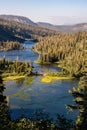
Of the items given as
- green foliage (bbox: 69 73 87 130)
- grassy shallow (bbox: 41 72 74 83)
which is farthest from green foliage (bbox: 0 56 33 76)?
green foliage (bbox: 69 73 87 130)

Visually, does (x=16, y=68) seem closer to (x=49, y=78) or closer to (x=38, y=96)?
(x=49, y=78)

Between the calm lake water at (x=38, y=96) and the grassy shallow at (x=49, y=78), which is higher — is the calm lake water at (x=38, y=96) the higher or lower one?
the higher one

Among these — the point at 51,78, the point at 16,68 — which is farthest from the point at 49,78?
the point at 16,68

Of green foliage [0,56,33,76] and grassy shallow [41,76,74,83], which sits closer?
grassy shallow [41,76,74,83]

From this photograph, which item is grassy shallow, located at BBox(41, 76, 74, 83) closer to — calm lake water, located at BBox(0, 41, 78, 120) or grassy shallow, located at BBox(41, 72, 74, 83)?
grassy shallow, located at BBox(41, 72, 74, 83)

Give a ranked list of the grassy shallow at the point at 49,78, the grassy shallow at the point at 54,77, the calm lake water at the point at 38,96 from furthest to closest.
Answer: the grassy shallow at the point at 54,77
the grassy shallow at the point at 49,78
the calm lake water at the point at 38,96

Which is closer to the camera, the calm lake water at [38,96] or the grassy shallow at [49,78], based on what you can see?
the calm lake water at [38,96]

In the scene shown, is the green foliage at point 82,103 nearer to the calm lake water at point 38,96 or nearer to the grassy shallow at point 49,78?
the calm lake water at point 38,96

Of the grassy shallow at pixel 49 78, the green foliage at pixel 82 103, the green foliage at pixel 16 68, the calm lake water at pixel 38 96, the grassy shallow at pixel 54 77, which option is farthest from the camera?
the green foliage at pixel 16 68

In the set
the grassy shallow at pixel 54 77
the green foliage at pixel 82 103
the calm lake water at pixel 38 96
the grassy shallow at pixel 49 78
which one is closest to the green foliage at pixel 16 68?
the grassy shallow at pixel 54 77
